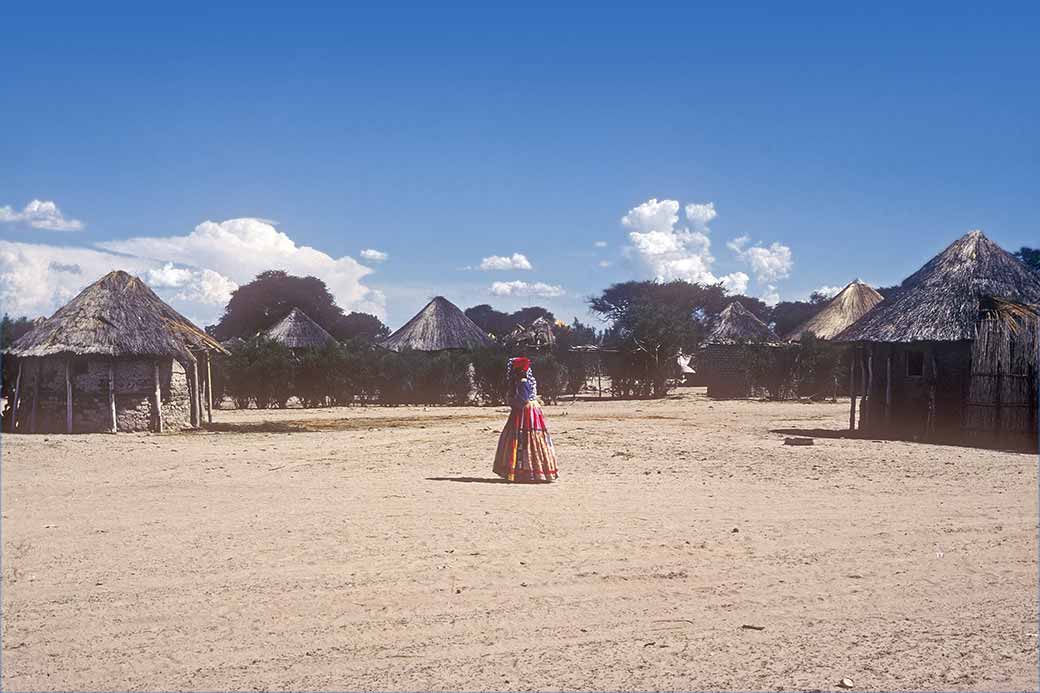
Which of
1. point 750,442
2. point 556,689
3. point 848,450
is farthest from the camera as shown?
point 750,442

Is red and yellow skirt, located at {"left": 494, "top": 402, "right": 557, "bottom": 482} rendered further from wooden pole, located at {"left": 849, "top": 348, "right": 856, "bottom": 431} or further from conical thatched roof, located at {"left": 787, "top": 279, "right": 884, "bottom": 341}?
conical thatched roof, located at {"left": 787, "top": 279, "right": 884, "bottom": 341}

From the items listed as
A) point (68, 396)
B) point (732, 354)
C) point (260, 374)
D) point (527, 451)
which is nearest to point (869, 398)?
point (527, 451)

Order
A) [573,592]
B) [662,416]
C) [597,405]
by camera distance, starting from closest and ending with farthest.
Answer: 1. [573,592]
2. [662,416]
3. [597,405]

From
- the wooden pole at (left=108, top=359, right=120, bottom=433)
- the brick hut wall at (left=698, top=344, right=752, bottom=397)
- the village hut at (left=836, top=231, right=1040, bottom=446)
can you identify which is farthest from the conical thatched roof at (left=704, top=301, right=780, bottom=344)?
the wooden pole at (left=108, top=359, right=120, bottom=433)

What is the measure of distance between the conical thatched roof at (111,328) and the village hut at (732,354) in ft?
65.4

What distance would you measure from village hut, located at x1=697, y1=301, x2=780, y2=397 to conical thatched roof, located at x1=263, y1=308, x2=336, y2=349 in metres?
14.4

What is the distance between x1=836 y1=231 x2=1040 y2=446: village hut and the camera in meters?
16.2

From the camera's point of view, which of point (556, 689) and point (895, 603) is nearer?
point (556, 689)

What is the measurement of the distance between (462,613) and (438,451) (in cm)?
970

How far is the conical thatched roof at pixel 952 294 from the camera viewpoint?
17578 mm

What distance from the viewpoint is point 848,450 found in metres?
15.2

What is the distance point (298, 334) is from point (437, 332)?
551 cm

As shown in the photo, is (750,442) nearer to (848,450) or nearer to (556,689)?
(848,450)

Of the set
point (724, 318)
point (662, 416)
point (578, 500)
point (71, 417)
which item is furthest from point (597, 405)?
point (578, 500)
